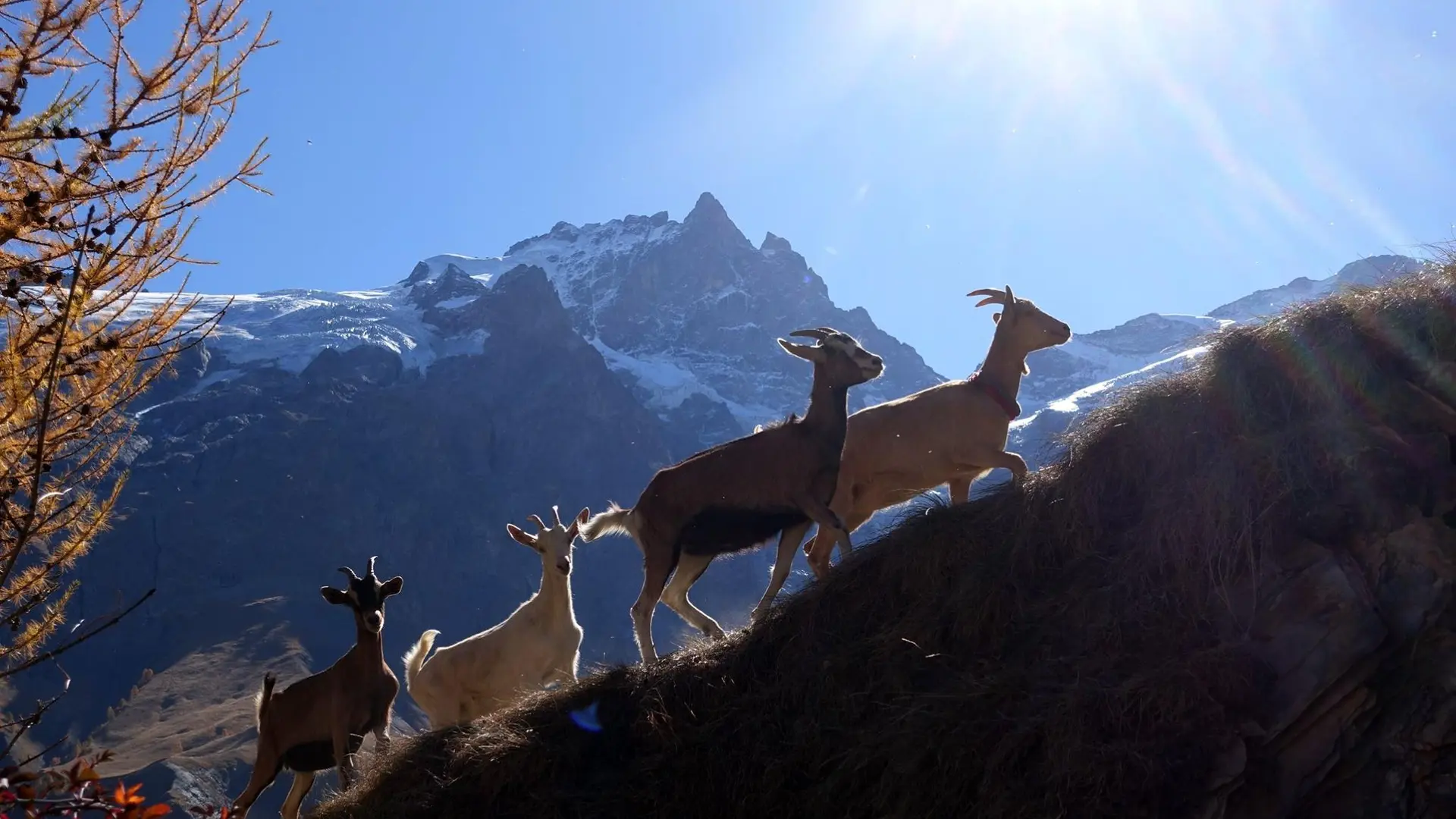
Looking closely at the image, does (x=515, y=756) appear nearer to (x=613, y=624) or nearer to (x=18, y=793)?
(x=18, y=793)

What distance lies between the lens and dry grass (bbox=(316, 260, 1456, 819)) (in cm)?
662

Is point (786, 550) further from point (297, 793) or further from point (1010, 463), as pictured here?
point (297, 793)

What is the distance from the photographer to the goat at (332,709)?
11.6 m

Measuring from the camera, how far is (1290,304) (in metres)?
8.70

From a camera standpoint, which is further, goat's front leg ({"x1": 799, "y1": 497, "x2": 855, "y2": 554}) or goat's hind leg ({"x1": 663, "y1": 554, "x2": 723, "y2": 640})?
goat's hind leg ({"x1": 663, "y1": 554, "x2": 723, "y2": 640})

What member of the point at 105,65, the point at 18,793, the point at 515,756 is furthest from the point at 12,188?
the point at 515,756

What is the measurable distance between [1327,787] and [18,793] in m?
5.82

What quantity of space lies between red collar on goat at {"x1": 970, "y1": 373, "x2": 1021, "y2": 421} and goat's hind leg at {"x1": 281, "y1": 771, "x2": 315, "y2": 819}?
793 cm

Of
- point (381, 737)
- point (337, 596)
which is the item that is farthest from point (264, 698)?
point (381, 737)

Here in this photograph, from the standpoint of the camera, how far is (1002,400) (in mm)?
11586

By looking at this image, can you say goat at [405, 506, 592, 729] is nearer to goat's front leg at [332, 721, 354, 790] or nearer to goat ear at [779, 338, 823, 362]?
goat's front leg at [332, 721, 354, 790]

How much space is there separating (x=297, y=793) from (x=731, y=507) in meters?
5.60

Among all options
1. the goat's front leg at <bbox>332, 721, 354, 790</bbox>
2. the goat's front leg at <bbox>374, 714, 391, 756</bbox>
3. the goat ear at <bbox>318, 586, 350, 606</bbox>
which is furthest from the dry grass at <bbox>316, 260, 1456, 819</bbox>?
the goat ear at <bbox>318, 586, 350, 606</bbox>

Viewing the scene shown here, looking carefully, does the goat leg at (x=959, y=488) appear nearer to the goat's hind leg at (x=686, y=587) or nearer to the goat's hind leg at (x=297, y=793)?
the goat's hind leg at (x=686, y=587)
